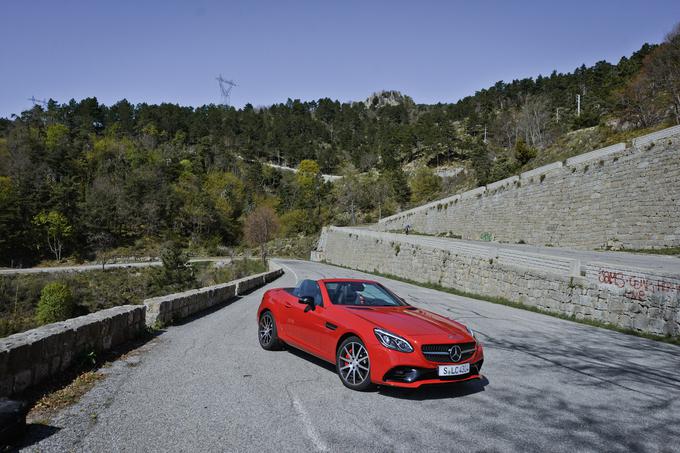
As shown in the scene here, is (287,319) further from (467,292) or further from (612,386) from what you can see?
(467,292)

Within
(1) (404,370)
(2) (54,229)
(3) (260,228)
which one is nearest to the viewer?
(1) (404,370)

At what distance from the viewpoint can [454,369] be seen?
5.58 metres

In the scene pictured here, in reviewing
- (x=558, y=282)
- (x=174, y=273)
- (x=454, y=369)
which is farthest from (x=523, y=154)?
(x=454, y=369)

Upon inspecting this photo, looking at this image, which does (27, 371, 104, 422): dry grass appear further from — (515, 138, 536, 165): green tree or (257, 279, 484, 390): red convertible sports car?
(515, 138, 536, 165): green tree

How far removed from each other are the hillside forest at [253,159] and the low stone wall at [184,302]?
108 ft

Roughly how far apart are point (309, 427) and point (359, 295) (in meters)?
2.92

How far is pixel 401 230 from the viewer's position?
187ft

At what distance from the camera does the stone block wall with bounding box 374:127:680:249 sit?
22.8 metres

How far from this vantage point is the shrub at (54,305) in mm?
35906

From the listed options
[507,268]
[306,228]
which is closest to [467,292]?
[507,268]

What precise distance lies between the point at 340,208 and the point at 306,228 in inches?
422

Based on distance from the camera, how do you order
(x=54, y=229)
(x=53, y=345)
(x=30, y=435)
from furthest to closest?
(x=54, y=229), (x=53, y=345), (x=30, y=435)

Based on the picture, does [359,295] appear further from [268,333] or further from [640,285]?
[640,285]

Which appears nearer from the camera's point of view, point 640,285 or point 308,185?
point 640,285
